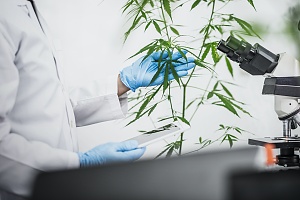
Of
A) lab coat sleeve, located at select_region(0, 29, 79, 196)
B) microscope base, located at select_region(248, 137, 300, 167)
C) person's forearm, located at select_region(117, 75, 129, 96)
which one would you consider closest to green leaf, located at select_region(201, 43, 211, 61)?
person's forearm, located at select_region(117, 75, 129, 96)

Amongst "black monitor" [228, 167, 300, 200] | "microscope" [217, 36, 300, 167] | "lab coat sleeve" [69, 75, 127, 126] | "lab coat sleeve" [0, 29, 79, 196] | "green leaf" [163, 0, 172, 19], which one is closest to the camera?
"black monitor" [228, 167, 300, 200]

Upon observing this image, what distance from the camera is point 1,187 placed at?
5.66 ft

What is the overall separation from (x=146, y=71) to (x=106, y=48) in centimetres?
22

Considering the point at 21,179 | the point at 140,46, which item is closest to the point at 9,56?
the point at 21,179

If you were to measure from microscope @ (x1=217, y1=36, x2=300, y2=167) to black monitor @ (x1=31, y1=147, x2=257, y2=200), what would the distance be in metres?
1.45

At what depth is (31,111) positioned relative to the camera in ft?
5.77

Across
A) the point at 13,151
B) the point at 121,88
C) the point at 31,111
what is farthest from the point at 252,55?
the point at 13,151

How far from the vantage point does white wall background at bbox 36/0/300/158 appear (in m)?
2.02

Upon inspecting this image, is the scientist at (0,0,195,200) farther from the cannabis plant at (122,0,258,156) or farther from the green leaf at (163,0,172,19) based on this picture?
the green leaf at (163,0,172,19)

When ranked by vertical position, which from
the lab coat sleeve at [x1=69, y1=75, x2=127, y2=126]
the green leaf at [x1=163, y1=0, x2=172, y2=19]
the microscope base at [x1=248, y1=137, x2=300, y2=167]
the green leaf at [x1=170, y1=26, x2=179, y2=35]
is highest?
the green leaf at [x1=163, y1=0, x2=172, y2=19]

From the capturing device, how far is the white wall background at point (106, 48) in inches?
79.5

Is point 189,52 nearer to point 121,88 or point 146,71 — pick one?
point 146,71

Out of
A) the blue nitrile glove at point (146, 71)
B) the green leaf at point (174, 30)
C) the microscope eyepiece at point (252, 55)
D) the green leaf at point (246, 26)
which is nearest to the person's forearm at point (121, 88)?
the blue nitrile glove at point (146, 71)

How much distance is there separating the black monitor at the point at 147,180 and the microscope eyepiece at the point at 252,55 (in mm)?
1513
